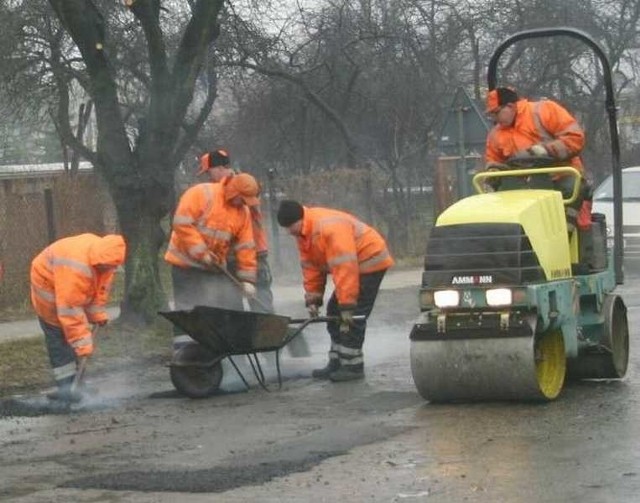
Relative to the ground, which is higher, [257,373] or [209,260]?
[209,260]

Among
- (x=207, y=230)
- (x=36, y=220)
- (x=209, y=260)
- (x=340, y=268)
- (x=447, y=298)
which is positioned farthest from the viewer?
(x=36, y=220)

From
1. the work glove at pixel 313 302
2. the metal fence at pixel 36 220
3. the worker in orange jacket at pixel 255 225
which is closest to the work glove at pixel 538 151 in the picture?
the work glove at pixel 313 302

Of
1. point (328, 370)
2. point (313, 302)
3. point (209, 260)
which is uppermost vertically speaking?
point (209, 260)

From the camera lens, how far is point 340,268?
11445 mm

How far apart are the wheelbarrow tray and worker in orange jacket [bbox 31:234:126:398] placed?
552 mm

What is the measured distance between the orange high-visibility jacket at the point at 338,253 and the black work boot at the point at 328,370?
56 centimetres

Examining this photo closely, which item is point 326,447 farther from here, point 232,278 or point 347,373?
point 232,278

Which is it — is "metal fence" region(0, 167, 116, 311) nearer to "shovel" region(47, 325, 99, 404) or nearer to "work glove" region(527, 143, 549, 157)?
"shovel" region(47, 325, 99, 404)

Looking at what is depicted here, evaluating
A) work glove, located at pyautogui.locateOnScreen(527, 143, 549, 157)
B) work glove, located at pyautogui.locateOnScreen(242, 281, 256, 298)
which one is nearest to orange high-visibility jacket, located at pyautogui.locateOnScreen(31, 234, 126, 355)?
work glove, located at pyautogui.locateOnScreen(242, 281, 256, 298)

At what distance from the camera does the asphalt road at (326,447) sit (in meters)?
7.37

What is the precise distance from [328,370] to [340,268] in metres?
1.08

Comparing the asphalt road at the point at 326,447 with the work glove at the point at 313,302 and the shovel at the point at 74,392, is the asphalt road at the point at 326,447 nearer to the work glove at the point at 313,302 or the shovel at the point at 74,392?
the shovel at the point at 74,392

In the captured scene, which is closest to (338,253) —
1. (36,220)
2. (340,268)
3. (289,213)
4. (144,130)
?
Result: (340,268)

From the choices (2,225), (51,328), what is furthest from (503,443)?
(2,225)
